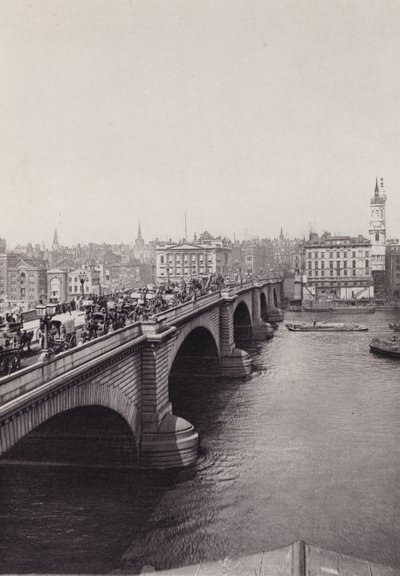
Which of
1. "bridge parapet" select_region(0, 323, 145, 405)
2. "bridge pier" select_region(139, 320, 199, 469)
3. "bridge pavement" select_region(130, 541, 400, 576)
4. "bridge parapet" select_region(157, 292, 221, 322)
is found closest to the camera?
"bridge parapet" select_region(0, 323, 145, 405)

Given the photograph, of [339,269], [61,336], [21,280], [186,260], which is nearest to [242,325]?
[61,336]

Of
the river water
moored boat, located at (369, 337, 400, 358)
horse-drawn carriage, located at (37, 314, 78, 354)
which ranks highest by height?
horse-drawn carriage, located at (37, 314, 78, 354)

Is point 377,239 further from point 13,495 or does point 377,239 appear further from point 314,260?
point 13,495

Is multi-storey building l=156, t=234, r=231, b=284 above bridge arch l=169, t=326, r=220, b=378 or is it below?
above

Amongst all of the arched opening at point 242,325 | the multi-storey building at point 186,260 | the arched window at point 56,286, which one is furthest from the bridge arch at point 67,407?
the multi-storey building at point 186,260

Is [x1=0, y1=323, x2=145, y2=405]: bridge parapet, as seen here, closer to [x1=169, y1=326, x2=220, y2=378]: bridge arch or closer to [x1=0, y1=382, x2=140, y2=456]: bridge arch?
[x1=0, y1=382, x2=140, y2=456]: bridge arch

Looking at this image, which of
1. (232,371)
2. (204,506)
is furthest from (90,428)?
(232,371)

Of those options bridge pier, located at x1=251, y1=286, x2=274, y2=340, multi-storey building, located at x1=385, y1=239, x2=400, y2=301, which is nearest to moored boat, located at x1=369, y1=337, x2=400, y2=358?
bridge pier, located at x1=251, y1=286, x2=274, y2=340
